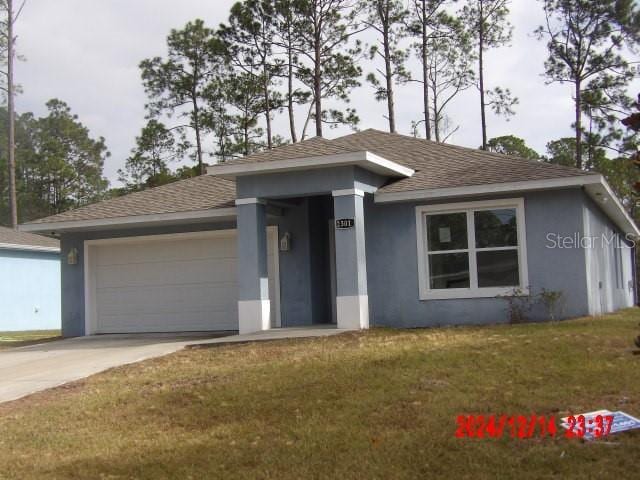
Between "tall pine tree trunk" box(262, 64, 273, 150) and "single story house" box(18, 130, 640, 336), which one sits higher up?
"tall pine tree trunk" box(262, 64, 273, 150)

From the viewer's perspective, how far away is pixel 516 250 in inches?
541

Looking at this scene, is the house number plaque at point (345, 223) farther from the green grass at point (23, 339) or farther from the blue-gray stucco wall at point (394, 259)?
the green grass at point (23, 339)

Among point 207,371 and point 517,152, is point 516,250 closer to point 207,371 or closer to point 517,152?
point 207,371

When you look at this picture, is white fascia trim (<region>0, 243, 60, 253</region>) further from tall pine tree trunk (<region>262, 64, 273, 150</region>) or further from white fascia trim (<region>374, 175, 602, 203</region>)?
white fascia trim (<region>374, 175, 602, 203</region>)

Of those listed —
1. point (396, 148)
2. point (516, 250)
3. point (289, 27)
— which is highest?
point (289, 27)

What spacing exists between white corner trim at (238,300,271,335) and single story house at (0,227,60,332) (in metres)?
14.1

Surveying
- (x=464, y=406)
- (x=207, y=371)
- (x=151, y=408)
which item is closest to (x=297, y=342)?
(x=207, y=371)

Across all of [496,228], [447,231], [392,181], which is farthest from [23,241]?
[496,228]

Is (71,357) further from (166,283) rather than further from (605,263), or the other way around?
(605,263)

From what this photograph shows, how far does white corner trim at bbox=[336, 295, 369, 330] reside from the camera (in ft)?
43.4

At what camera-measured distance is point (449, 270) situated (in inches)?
558

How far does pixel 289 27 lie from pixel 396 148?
571 inches

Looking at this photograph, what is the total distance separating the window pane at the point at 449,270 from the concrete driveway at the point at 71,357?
4516 millimetres
